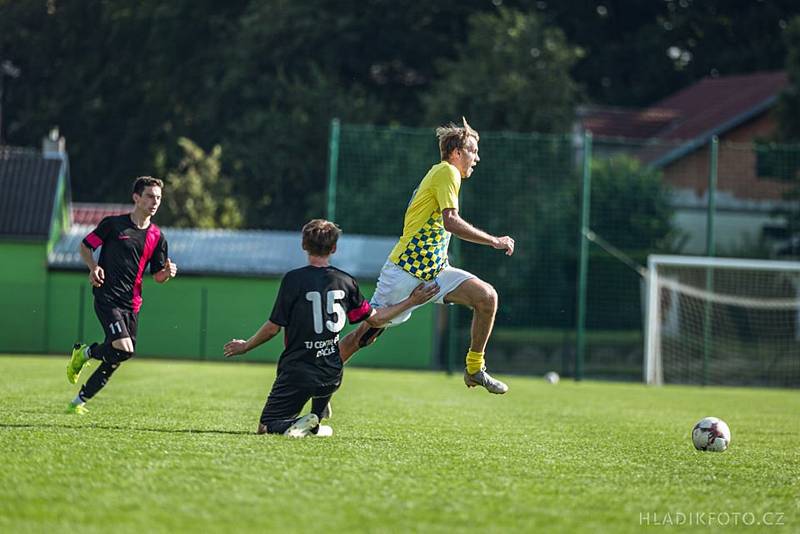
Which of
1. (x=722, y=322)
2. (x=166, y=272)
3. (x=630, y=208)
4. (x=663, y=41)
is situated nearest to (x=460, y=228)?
(x=166, y=272)

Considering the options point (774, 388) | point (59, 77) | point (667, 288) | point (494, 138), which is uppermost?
point (59, 77)

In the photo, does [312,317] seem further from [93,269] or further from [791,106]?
[791,106]

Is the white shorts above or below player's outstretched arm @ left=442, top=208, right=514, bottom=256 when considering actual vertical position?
below

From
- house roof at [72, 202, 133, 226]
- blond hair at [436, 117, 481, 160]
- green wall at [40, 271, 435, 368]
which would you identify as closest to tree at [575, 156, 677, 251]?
green wall at [40, 271, 435, 368]

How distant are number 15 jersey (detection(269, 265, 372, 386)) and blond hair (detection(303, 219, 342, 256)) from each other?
0.14 meters

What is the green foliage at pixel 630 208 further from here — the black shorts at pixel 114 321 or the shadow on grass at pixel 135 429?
the shadow on grass at pixel 135 429

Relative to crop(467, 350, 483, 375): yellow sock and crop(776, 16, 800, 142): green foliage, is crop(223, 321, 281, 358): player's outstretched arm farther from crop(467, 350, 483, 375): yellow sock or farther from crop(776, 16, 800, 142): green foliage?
crop(776, 16, 800, 142): green foliage

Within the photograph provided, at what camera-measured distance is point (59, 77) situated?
146 feet

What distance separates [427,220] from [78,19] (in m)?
37.2

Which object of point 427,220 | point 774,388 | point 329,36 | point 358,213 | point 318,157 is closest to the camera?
point 427,220

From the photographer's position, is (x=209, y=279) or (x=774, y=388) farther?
(x=209, y=279)

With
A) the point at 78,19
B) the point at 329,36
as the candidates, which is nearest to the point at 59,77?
the point at 78,19

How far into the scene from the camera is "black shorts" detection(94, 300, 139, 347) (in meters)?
9.62

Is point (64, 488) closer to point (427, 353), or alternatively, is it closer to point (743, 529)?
point (743, 529)
